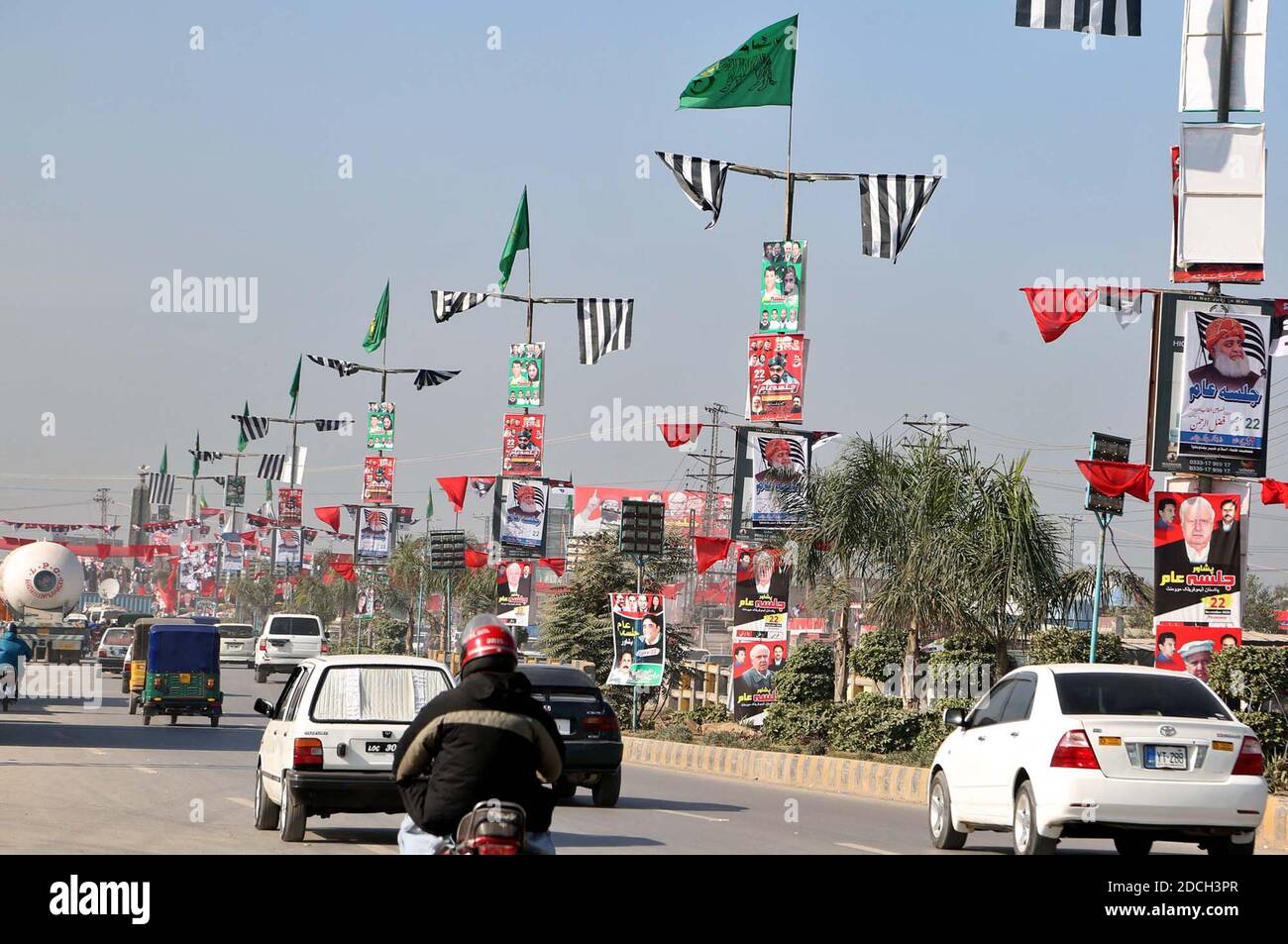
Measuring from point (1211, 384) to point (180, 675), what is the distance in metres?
21.4

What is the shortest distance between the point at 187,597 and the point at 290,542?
94285mm

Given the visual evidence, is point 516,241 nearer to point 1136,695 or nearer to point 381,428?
point 381,428

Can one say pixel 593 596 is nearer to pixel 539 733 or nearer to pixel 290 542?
pixel 539 733

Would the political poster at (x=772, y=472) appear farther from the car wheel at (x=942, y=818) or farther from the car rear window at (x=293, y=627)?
the car rear window at (x=293, y=627)

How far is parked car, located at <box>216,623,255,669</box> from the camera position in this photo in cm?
6962

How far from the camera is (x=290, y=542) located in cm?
9269

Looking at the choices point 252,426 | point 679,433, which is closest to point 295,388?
point 252,426

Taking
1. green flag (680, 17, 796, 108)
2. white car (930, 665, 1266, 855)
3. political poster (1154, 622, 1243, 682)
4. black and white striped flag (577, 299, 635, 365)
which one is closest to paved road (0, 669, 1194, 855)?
white car (930, 665, 1266, 855)

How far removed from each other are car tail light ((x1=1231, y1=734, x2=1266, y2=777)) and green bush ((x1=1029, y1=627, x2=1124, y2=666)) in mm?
11939

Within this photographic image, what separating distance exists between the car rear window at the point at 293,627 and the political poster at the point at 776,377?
102 ft

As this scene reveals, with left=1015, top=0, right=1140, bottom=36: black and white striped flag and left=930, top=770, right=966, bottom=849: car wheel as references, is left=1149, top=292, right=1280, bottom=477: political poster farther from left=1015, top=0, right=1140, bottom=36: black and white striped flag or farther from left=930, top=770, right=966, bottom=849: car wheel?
left=930, top=770, right=966, bottom=849: car wheel

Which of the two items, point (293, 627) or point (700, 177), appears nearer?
point (700, 177)

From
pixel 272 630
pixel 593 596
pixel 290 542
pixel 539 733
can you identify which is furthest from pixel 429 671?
pixel 290 542

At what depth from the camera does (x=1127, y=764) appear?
1261 cm
